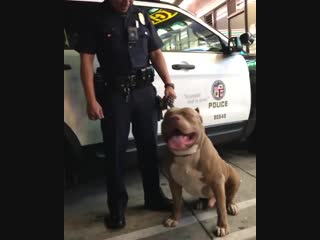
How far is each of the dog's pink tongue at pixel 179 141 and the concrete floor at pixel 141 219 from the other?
2.35 ft

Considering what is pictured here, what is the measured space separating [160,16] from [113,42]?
1.11m

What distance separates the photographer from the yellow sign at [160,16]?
11.6 feet

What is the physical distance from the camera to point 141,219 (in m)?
3.00

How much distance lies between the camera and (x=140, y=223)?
293 cm

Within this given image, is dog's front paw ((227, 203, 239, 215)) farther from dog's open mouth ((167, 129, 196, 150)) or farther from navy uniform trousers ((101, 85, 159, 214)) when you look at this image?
dog's open mouth ((167, 129, 196, 150))

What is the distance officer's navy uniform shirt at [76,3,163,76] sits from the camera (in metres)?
2.60

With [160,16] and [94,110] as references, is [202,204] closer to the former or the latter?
[94,110]

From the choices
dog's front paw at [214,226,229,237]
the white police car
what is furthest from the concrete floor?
the white police car

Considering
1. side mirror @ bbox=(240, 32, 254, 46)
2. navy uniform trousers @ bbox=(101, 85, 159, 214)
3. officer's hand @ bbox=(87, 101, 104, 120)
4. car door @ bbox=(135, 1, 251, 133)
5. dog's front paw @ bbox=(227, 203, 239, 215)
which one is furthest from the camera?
side mirror @ bbox=(240, 32, 254, 46)

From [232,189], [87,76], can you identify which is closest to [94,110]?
[87,76]

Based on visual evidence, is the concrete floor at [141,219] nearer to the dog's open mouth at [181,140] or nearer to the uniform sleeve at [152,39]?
the dog's open mouth at [181,140]

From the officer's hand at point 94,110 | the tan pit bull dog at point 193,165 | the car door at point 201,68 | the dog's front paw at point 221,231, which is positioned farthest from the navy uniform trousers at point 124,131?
the dog's front paw at point 221,231
